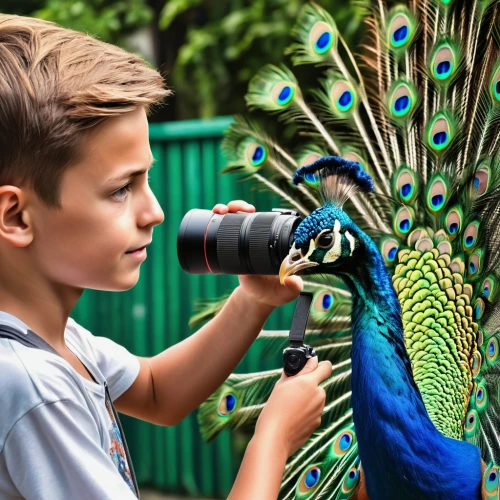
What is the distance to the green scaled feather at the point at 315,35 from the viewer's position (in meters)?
1.79

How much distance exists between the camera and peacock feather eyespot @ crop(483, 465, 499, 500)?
1323mm

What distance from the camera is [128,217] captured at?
1.03m

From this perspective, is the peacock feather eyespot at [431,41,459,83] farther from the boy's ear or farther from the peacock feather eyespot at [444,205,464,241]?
the boy's ear

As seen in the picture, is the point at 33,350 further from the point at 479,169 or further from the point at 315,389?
the point at 479,169

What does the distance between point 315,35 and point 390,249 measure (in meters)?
0.49

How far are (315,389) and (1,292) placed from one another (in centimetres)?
41

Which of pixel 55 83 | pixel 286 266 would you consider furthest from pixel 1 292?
pixel 286 266

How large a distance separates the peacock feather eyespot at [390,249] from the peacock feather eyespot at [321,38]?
431 mm

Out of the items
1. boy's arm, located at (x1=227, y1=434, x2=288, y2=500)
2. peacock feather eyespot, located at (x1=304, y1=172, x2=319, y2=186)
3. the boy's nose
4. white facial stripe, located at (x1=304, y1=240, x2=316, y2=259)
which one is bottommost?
boy's arm, located at (x1=227, y1=434, x2=288, y2=500)

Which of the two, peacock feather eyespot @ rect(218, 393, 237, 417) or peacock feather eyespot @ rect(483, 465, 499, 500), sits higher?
peacock feather eyespot @ rect(483, 465, 499, 500)

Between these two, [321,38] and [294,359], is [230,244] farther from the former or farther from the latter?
[321,38]

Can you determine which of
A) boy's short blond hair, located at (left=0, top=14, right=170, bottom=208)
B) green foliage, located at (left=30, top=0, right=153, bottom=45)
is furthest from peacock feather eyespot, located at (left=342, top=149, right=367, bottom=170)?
green foliage, located at (left=30, top=0, right=153, bottom=45)

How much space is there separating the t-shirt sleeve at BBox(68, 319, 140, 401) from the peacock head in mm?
297

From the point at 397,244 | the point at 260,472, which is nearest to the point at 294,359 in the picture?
the point at 260,472
